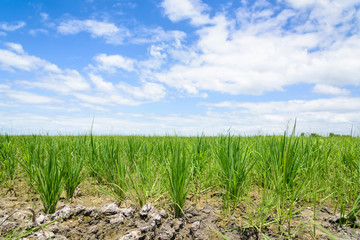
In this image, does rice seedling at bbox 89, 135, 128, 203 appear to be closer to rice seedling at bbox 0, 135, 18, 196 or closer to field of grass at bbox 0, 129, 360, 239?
field of grass at bbox 0, 129, 360, 239

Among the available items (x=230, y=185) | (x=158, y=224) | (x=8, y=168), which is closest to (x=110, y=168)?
(x=158, y=224)

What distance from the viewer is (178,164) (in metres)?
1.90

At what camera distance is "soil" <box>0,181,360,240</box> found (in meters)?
1.75

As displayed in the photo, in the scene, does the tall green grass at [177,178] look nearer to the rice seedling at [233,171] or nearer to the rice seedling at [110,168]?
the rice seedling at [233,171]

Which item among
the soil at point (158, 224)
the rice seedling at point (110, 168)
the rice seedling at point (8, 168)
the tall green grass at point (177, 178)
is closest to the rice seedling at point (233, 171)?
the soil at point (158, 224)

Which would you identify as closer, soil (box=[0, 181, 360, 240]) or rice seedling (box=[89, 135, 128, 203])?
soil (box=[0, 181, 360, 240])

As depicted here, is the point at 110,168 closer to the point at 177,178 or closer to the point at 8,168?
the point at 177,178

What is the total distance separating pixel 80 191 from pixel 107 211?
0.73 m

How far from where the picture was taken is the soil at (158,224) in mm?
1745

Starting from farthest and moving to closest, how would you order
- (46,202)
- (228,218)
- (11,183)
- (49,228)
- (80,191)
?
1. (11,183)
2. (80,191)
3. (46,202)
4. (228,218)
5. (49,228)

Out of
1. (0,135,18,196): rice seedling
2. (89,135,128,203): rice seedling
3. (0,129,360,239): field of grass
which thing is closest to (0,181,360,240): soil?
(0,129,360,239): field of grass

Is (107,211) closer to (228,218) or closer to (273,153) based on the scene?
(228,218)

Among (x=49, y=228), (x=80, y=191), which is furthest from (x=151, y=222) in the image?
(x=80, y=191)

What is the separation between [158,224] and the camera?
1870 millimetres
